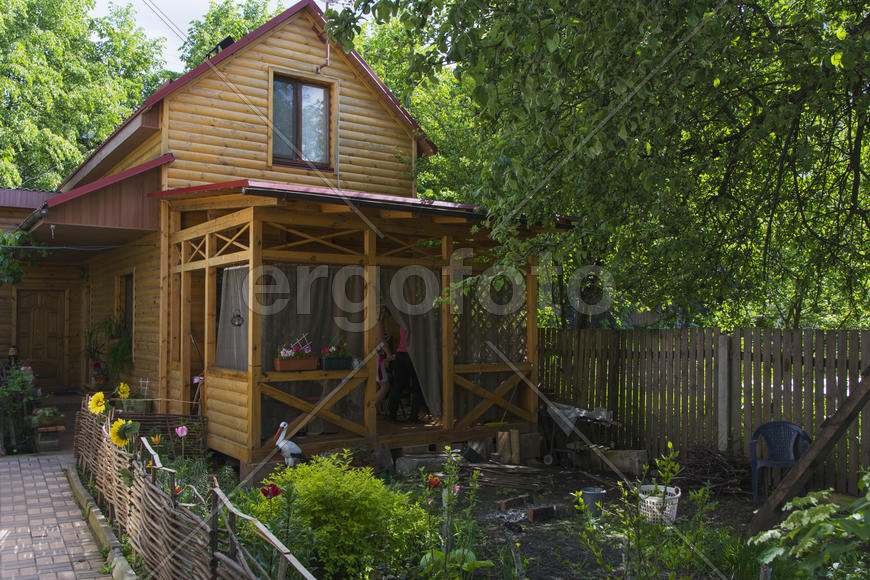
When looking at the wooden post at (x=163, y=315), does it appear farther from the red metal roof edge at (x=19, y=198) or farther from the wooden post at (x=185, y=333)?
the red metal roof edge at (x=19, y=198)

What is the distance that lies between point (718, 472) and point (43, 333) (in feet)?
49.1

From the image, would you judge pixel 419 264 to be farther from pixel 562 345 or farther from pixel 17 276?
pixel 17 276

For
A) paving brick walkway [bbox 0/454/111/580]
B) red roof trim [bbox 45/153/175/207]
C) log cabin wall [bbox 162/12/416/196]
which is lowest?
paving brick walkway [bbox 0/454/111/580]

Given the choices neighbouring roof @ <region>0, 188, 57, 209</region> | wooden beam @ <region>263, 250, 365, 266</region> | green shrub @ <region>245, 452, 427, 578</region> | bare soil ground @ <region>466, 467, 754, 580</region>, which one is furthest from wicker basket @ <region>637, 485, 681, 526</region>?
neighbouring roof @ <region>0, 188, 57, 209</region>

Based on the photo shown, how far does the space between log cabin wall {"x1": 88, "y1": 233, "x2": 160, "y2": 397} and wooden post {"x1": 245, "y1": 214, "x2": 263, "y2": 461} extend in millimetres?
3618

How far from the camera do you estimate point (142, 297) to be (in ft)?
39.6

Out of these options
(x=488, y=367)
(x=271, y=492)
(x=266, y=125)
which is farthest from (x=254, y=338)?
(x=266, y=125)

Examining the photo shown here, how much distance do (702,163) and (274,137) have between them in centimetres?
770

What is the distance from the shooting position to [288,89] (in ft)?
41.6

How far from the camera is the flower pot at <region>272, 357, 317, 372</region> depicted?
8.76m

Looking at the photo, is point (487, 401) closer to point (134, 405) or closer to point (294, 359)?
point (294, 359)

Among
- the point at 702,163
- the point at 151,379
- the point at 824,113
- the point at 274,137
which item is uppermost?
the point at 274,137

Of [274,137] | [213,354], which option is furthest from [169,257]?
[274,137]

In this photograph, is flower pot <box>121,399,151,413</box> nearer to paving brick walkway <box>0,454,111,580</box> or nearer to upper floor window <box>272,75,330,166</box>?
paving brick walkway <box>0,454,111,580</box>
